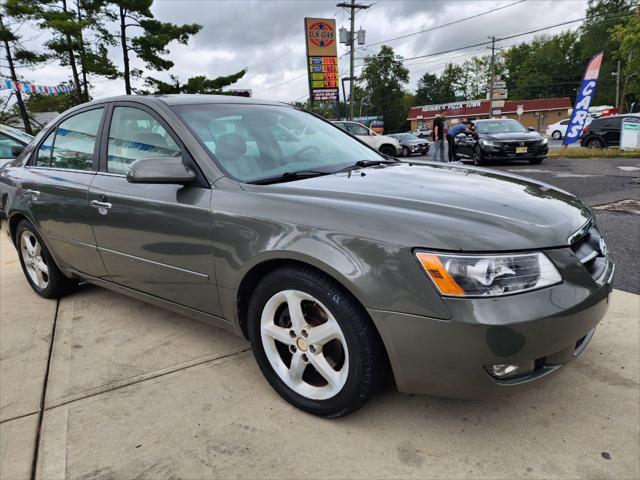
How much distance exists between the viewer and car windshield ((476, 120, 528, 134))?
42.9 feet

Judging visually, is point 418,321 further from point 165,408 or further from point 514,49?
point 514,49

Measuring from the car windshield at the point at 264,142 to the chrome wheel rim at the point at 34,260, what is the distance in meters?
2.07

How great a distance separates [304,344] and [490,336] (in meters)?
0.82

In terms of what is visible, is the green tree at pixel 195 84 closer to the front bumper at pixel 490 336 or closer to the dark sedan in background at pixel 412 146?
the dark sedan in background at pixel 412 146

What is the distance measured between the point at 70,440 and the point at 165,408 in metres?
0.41

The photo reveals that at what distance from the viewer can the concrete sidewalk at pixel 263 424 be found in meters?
1.80

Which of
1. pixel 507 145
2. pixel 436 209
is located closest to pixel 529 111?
pixel 507 145

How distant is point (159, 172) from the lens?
7.32 ft

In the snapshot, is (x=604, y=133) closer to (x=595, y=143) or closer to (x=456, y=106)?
(x=595, y=143)

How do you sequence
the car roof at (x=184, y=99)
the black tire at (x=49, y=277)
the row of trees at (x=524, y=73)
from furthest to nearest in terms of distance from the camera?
1. the row of trees at (x=524, y=73)
2. the black tire at (x=49, y=277)
3. the car roof at (x=184, y=99)

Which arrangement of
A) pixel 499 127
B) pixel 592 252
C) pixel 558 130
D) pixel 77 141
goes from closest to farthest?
pixel 592 252
pixel 77 141
pixel 499 127
pixel 558 130

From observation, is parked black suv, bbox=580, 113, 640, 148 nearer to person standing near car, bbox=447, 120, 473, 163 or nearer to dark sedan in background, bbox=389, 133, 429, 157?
dark sedan in background, bbox=389, 133, 429, 157

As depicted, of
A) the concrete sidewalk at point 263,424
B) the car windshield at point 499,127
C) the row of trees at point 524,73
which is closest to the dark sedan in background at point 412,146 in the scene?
the car windshield at point 499,127

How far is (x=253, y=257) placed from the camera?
207 centimetres
